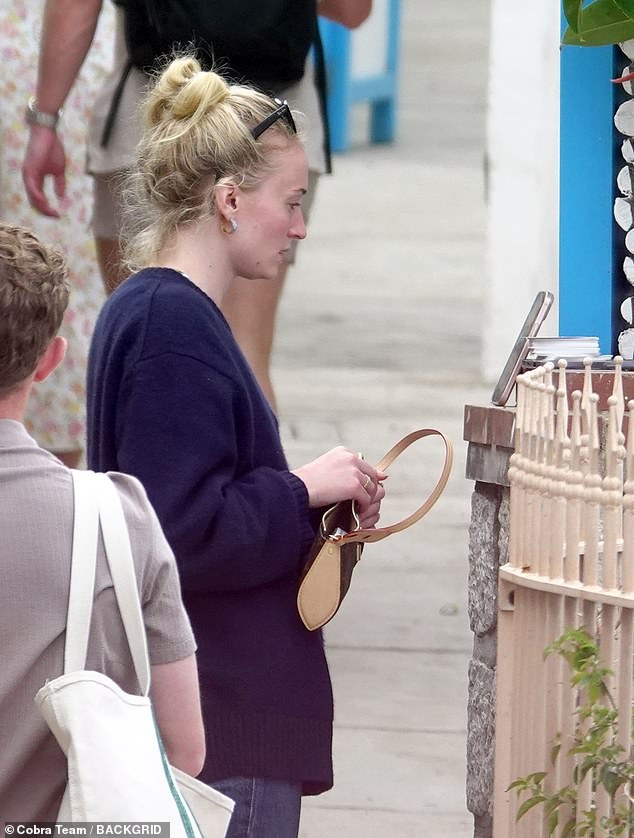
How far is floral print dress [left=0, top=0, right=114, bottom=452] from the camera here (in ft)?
18.2

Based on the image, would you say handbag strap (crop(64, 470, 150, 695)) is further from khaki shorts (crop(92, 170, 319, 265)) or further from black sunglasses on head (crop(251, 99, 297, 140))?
khaki shorts (crop(92, 170, 319, 265))

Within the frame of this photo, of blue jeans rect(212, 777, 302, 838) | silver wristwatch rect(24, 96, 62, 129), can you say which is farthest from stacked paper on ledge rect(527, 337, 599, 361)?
silver wristwatch rect(24, 96, 62, 129)

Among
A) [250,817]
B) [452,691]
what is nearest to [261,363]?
[452,691]

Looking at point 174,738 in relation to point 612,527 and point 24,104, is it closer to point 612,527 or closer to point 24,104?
point 612,527

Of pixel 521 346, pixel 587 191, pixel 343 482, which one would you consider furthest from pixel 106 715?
pixel 587 191

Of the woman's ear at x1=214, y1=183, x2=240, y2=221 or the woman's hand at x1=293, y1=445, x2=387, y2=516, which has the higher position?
the woman's ear at x1=214, y1=183, x2=240, y2=221

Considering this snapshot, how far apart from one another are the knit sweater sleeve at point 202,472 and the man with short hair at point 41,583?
391mm

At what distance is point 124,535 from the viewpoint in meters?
1.95

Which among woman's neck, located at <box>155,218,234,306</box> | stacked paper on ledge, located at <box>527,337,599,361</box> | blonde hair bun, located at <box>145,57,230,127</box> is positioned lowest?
stacked paper on ledge, located at <box>527,337,599,361</box>

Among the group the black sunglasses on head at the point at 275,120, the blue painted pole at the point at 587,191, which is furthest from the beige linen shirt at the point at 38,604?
the blue painted pole at the point at 587,191

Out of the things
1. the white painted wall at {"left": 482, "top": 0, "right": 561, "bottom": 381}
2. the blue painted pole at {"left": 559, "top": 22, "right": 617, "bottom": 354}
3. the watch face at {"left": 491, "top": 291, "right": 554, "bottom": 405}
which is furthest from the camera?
the white painted wall at {"left": 482, "top": 0, "right": 561, "bottom": 381}

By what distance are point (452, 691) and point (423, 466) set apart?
2.46 metres

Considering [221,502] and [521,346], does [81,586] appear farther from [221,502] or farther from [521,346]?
[521,346]

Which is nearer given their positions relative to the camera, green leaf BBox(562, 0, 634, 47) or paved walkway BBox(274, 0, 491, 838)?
green leaf BBox(562, 0, 634, 47)
